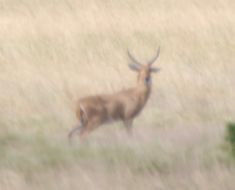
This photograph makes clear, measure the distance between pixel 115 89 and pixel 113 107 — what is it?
2.92 metres

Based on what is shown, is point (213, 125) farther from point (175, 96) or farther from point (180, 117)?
point (175, 96)

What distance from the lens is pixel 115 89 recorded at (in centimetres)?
1146

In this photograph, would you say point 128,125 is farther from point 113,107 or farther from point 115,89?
point 115,89

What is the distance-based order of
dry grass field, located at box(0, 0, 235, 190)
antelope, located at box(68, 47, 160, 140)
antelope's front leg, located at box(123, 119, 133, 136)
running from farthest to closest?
1. antelope's front leg, located at box(123, 119, 133, 136)
2. antelope, located at box(68, 47, 160, 140)
3. dry grass field, located at box(0, 0, 235, 190)

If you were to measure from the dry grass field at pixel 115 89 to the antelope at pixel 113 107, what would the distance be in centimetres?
14

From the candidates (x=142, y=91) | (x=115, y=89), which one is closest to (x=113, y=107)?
(x=142, y=91)

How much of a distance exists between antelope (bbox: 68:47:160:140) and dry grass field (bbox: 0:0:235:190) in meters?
0.14

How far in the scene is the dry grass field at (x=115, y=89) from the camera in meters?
7.03

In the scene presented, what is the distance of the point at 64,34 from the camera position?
1541 centimetres

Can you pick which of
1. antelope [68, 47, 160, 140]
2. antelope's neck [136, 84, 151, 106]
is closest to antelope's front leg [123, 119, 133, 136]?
antelope [68, 47, 160, 140]

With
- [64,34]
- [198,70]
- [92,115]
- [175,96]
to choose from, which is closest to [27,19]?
[64,34]

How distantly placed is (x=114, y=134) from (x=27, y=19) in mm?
8335

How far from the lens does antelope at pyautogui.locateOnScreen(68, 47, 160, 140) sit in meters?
8.42

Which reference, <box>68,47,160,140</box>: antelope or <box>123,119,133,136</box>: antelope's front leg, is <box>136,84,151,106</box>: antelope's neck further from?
<box>123,119,133,136</box>: antelope's front leg
